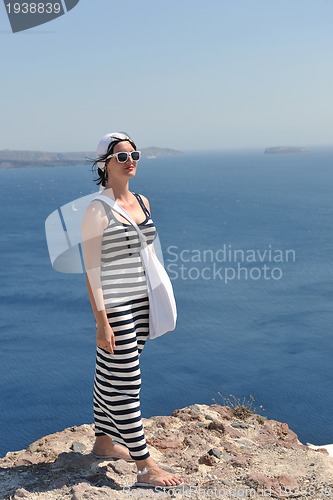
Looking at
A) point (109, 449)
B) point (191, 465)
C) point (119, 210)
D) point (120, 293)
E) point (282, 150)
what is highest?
point (119, 210)

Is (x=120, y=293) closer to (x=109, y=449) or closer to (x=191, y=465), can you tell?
(x=109, y=449)

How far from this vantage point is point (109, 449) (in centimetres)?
322

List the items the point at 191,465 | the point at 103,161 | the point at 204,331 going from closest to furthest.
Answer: the point at 103,161 → the point at 191,465 → the point at 204,331

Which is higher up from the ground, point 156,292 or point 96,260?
point 96,260

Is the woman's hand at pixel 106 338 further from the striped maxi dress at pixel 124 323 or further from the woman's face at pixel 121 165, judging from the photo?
the woman's face at pixel 121 165

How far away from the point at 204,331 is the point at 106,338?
661 inches

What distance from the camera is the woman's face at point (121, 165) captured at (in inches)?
112

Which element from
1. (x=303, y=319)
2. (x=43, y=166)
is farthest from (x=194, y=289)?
(x=43, y=166)

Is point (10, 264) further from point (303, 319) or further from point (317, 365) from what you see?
point (317, 365)

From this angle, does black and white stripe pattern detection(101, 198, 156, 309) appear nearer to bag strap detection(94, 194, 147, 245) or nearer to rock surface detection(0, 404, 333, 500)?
bag strap detection(94, 194, 147, 245)

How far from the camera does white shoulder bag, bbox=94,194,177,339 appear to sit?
289 centimetres

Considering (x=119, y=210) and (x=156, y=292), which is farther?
(x=156, y=292)

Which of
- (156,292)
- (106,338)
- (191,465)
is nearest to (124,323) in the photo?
(106,338)

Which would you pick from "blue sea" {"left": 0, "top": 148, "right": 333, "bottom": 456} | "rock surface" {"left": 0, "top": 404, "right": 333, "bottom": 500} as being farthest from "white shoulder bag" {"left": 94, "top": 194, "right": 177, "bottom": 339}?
"blue sea" {"left": 0, "top": 148, "right": 333, "bottom": 456}
